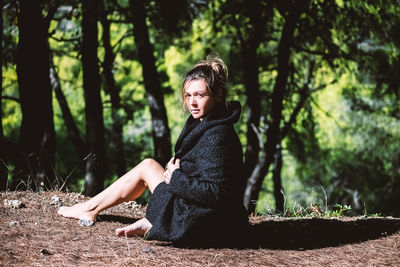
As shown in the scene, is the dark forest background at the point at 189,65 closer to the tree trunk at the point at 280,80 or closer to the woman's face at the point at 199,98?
the tree trunk at the point at 280,80

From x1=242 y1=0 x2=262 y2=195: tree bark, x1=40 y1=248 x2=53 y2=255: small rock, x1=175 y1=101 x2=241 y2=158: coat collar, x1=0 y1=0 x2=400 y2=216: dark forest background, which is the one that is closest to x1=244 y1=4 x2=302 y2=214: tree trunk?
x1=0 y1=0 x2=400 y2=216: dark forest background

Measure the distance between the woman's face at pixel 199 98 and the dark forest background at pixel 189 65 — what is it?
1.78 feet

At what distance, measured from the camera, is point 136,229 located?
4066mm

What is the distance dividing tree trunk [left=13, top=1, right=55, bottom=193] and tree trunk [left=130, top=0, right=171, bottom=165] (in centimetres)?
221

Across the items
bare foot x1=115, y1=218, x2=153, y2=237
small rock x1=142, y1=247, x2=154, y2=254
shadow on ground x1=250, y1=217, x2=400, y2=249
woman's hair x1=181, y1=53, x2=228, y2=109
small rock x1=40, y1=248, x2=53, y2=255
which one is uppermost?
woman's hair x1=181, y1=53, x2=228, y2=109

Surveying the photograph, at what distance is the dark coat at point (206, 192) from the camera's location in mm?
3732

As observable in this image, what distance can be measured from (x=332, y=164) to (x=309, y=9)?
15537 mm

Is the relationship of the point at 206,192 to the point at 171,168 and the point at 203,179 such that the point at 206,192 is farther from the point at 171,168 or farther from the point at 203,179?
the point at 171,168

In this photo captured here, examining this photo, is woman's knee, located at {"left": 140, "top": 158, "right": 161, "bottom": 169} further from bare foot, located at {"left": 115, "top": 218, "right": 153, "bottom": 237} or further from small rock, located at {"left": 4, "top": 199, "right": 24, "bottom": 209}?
small rock, located at {"left": 4, "top": 199, "right": 24, "bottom": 209}

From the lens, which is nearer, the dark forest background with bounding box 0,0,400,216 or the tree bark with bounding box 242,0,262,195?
the dark forest background with bounding box 0,0,400,216

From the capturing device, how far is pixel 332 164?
950 inches

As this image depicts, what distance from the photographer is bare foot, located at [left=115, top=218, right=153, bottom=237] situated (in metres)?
4.05

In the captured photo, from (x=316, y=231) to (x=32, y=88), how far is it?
193 inches

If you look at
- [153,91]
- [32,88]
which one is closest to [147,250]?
Result: [32,88]
